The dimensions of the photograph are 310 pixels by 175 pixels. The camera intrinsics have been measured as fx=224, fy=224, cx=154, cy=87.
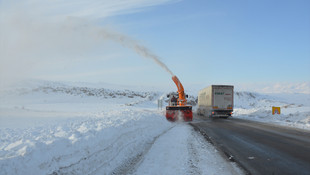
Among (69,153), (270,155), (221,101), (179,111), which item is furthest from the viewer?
(221,101)

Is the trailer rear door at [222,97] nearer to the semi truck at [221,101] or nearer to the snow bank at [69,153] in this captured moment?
the semi truck at [221,101]

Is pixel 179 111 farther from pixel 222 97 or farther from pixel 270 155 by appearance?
pixel 270 155

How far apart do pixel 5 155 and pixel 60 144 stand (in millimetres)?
1229

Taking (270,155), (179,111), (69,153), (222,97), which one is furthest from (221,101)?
(69,153)

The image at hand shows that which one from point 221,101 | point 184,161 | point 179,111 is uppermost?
point 221,101

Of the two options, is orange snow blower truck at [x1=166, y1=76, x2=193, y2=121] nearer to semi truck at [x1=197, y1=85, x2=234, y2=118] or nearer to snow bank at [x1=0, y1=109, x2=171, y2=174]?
semi truck at [x1=197, y1=85, x2=234, y2=118]

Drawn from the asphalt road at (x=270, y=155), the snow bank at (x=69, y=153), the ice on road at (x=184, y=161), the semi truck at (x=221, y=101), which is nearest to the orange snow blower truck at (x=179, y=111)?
the semi truck at (x=221, y=101)

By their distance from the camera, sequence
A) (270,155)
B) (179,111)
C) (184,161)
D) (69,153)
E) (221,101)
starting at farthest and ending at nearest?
(221,101) → (179,111) → (270,155) → (184,161) → (69,153)

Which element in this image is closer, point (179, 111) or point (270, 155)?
point (270, 155)

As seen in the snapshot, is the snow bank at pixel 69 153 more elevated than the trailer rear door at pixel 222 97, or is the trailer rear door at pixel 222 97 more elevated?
the trailer rear door at pixel 222 97

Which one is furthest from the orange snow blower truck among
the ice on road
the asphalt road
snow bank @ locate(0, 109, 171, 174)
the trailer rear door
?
snow bank @ locate(0, 109, 171, 174)

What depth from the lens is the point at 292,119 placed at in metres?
20.4

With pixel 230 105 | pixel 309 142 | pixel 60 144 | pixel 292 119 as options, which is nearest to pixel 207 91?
pixel 230 105

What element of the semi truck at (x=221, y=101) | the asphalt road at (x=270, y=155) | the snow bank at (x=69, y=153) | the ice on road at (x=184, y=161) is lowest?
the ice on road at (x=184, y=161)
